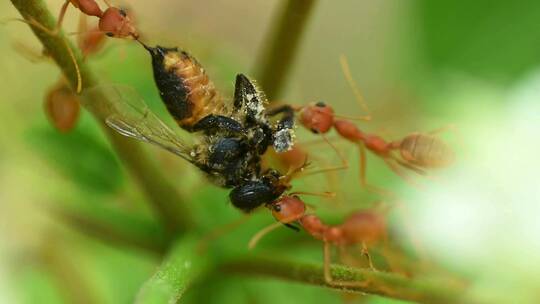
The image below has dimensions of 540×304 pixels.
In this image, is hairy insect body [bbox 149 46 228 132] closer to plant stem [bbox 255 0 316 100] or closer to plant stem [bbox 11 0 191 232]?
plant stem [bbox 11 0 191 232]

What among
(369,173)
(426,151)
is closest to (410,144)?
(426,151)

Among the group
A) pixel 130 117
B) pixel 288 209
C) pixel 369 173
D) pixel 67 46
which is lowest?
pixel 369 173

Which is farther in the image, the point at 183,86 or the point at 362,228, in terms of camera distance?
the point at 362,228

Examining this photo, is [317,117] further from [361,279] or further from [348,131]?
[361,279]

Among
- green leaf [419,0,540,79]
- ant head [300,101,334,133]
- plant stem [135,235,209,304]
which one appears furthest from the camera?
green leaf [419,0,540,79]

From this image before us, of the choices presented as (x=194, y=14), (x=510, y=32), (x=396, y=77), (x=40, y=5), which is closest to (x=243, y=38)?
(x=194, y=14)

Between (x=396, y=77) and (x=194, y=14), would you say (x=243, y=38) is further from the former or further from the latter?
(x=396, y=77)

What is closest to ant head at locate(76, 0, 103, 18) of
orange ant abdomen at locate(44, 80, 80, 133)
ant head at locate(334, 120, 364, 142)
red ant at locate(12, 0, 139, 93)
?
red ant at locate(12, 0, 139, 93)

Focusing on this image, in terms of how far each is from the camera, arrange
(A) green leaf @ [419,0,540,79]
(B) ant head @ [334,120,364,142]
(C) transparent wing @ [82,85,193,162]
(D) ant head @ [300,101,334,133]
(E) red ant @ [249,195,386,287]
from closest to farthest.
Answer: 1. (C) transparent wing @ [82,85,193,162]
2. (E) red ant @ [249,195,386,287]
3. (D) ant head @ [300,101,334,133]
4. (B) ant head @ [334,120,364,142]
5. (A) green leaf @ [419,0,540,79]
